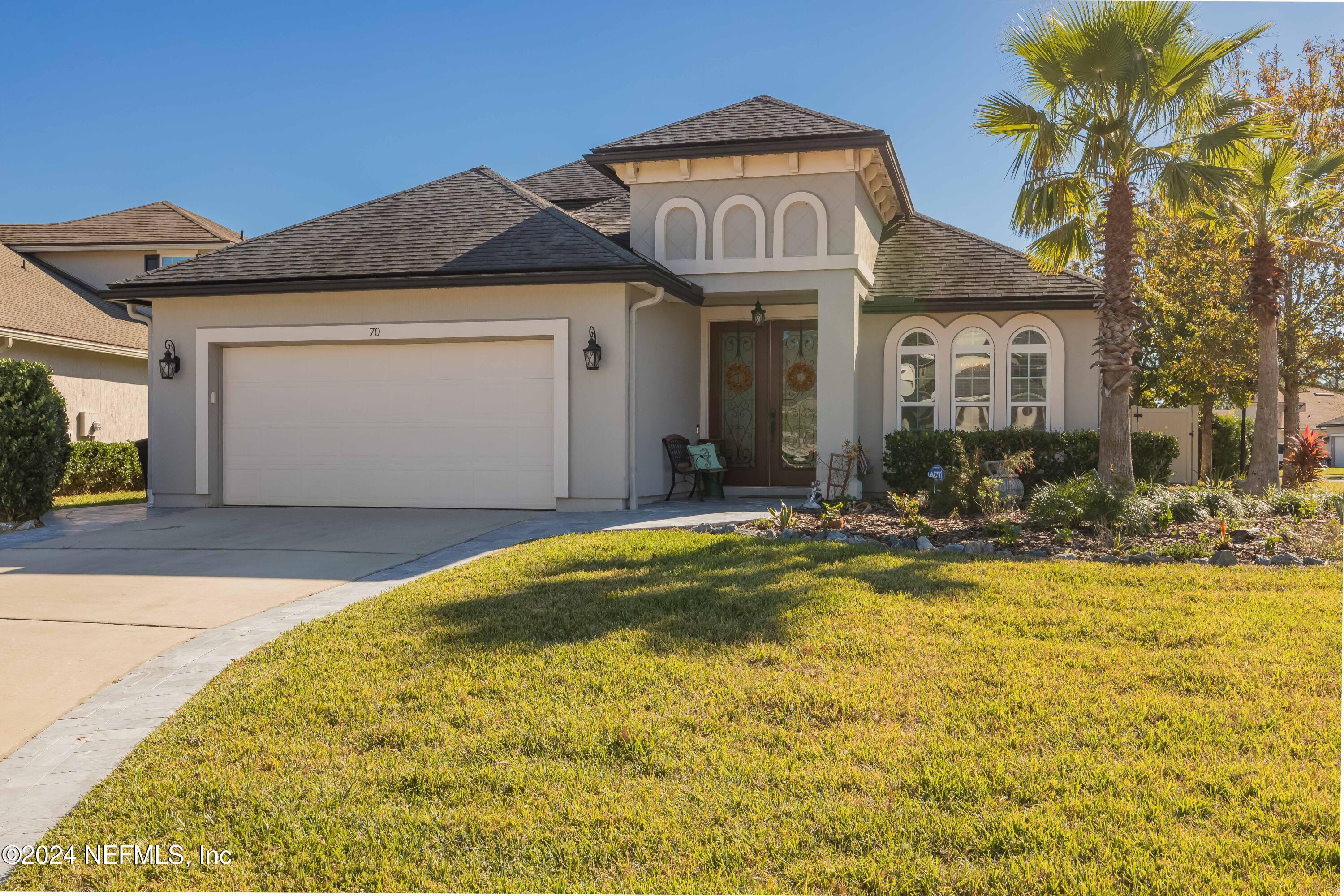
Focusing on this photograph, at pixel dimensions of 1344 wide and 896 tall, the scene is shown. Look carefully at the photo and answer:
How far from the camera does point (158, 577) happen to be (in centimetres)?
730

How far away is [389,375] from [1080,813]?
34.3 ft

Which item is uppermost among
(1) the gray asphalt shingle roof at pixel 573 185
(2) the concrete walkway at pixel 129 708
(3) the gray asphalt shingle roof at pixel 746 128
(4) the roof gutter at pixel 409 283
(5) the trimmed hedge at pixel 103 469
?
(1) the gray asphalt shingle roof at pixel 573 185

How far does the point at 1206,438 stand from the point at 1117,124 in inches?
438

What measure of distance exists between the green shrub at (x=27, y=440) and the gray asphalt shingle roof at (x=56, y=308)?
5.10 meters

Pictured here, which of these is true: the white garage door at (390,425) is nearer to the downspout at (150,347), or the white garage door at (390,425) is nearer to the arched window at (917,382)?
the downspout at (150,347)

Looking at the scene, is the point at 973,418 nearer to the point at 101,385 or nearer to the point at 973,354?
the point at 973,354

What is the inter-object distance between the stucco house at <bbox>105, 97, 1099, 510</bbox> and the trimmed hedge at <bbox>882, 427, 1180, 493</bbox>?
791mm

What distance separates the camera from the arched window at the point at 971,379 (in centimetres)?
1330

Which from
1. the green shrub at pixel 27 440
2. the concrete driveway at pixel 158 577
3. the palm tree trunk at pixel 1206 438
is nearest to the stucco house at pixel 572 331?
the concrete driveway at pixel 158 577

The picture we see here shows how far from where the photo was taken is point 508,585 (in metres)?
6.48

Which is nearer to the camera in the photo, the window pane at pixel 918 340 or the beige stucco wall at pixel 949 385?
the beige stucco wall at pixel 949 385

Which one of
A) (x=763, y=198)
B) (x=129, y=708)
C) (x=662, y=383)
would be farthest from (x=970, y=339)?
(x=129, y=708)

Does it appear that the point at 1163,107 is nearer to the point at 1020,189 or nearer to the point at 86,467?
the point at 1020,189

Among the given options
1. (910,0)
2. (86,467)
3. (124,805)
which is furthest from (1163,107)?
(86,467)
